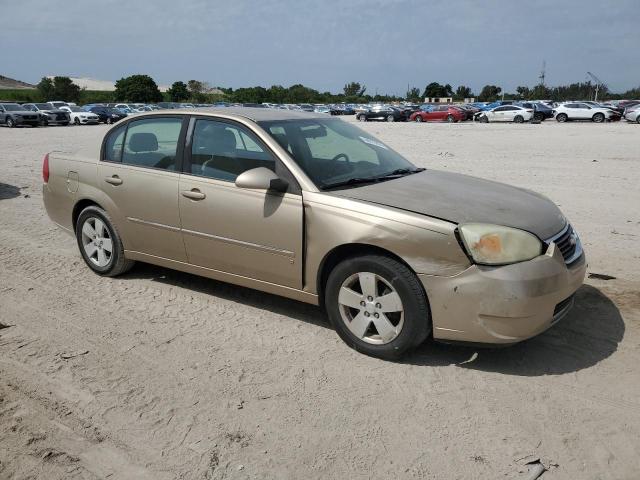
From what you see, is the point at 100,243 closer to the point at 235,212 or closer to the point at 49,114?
the point at 235,212

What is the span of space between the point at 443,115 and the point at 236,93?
73.9m

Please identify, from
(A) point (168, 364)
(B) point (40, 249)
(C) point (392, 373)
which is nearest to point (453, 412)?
(C) point (392, 373)

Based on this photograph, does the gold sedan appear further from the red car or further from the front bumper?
the red car

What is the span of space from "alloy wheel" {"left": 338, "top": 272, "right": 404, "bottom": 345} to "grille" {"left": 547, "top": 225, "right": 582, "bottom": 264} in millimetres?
1094

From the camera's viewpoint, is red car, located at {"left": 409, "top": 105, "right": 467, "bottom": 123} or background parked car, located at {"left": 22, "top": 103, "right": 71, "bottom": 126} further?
red car, located at {"left": 409, "top": 105, "right": 467, "bottom": 123}

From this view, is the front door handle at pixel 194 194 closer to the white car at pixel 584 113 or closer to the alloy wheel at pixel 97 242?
the alloy wheel at pixel 97 242

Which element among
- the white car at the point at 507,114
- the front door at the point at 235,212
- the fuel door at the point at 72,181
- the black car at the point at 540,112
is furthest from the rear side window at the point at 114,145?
the black car at the point at 540,112

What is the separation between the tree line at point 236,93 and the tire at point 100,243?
90368 mm

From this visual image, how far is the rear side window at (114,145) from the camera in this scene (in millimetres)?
5387

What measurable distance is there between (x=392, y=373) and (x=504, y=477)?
1110 millimetres

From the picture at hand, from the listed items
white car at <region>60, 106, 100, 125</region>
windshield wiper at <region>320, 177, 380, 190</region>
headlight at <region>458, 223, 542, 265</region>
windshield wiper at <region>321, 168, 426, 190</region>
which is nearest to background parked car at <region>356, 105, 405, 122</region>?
white car at <region>60, 106, 100, 125</region>

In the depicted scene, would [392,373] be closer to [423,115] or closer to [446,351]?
[446,351]

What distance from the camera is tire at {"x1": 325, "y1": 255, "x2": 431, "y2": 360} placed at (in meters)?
3.69

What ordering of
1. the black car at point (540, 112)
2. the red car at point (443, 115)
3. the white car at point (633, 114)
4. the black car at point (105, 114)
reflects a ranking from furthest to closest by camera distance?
the red car at point (443, 115) → the black car at point (105, 114) → the black car at point (540, 112) → the white car at point (633, 114)
